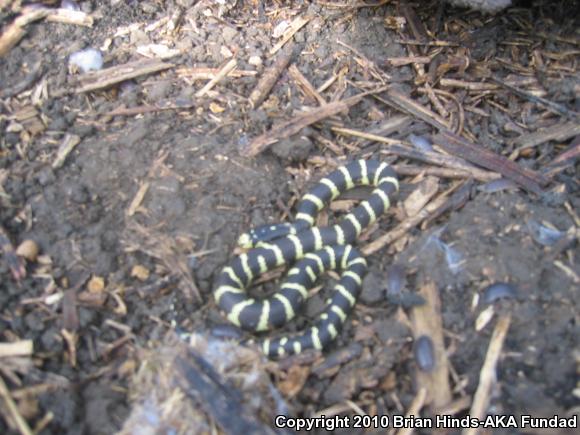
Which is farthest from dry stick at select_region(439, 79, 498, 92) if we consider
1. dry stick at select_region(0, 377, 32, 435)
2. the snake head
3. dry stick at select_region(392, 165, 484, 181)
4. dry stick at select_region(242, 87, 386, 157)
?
dry stick at select_region(0, 377, 32, 435)

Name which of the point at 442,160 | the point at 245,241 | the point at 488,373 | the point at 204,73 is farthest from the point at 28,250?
the point at 442,160

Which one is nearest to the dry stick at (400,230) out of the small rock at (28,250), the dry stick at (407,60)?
the dry stick at (407,60)

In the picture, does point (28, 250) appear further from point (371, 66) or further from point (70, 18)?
point (371, 66)

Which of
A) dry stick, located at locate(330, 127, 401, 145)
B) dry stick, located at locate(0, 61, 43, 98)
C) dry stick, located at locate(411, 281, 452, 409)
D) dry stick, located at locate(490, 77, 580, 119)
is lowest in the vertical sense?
dry stick, located at locate(411, 281, 452, 409)

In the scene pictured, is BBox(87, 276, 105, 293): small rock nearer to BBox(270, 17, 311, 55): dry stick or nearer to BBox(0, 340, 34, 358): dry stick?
BBox(0, 340, 34, 358): dry stick

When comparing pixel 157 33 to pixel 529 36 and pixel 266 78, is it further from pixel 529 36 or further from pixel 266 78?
pixel 529 36

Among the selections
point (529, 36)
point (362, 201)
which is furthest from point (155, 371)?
point (529, 36)
